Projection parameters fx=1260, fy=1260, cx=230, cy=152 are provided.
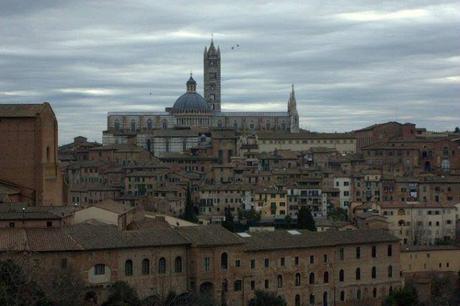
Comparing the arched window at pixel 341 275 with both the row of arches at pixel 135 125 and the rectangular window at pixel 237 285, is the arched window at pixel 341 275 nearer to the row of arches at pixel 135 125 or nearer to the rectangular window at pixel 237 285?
the rectangular window at pixel 237 285

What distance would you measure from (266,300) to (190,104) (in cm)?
8308

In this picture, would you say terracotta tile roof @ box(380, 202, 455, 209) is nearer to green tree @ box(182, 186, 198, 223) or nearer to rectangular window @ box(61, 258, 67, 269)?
green tree @ box(182, 186, 198, 223)

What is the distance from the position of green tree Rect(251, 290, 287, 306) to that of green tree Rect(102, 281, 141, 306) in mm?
3666

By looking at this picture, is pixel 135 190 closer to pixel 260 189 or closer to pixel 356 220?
pixel 260 189

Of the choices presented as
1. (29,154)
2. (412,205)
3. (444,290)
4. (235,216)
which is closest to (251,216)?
(235,216)

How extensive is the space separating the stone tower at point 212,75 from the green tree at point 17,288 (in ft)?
337

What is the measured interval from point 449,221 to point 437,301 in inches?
717

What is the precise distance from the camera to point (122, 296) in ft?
99.8

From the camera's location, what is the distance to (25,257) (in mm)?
30078

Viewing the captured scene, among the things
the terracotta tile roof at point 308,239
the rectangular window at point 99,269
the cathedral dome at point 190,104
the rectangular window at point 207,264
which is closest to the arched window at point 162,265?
the rectangular window at point 207,264

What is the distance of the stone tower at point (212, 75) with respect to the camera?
5128 inches

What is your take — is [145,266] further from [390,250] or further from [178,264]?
[390,250]

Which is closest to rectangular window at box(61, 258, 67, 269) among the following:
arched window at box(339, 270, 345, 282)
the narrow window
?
arched window at box(339, 270, 345, 282)

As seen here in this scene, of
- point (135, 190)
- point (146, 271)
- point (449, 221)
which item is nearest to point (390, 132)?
point (135, 190)
